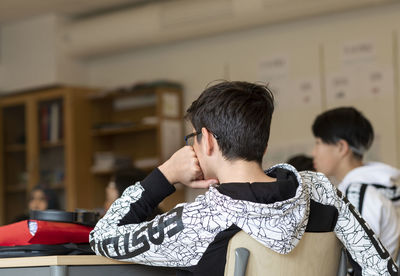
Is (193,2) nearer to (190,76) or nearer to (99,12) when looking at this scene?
(190,76)

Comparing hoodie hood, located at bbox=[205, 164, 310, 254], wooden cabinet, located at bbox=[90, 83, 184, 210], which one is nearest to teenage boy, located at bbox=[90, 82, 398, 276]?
hoodie hood, located at bbox=[205, 164, 310, 254]

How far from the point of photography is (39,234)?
1.73 meters

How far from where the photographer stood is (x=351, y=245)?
175 cm

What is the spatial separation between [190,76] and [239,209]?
4.48 m

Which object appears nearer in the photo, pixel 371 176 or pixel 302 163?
pixel 371 176

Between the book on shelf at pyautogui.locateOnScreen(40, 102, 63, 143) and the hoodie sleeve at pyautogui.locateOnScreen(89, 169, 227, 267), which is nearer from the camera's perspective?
the hoodie sleeve at pyautogui.locateOnScreen(89, 169, 227, 267)

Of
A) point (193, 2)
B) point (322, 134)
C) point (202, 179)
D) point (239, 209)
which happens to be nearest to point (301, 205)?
point (239, 209)

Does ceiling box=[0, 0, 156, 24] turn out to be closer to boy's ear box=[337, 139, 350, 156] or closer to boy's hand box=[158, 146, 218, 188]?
boy's ear box=[337, 139, 350, 156]

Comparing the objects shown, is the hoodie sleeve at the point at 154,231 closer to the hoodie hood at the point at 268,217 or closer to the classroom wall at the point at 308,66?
the hoodie hood at the point at 268,217

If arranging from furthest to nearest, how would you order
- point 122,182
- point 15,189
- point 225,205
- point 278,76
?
point 15,189
point 278,76
point 122,182
point 225,205

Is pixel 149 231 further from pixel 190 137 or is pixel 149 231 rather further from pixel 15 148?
pixel 15 148

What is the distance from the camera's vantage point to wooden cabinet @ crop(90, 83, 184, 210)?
18.9ft

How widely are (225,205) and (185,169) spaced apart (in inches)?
9.1

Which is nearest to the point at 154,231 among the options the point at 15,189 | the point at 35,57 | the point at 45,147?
the point at 45,147
